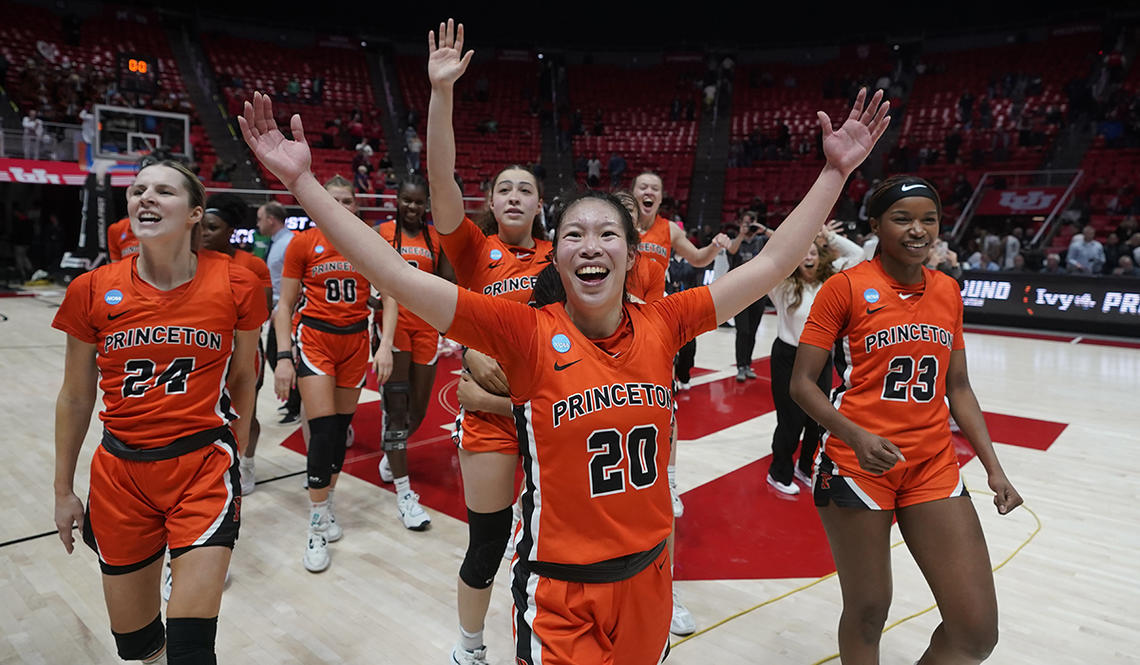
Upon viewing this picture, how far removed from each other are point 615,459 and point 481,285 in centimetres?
138

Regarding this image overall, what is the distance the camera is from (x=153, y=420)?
2.16 metres

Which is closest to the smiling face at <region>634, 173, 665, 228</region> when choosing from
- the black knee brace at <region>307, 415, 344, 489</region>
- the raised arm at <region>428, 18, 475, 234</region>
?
the raised arm at <region>428, 18, 475, 234</region>

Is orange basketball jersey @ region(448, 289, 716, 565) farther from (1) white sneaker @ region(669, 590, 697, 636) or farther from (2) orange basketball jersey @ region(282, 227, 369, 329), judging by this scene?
(2) orange basketball jersey @ region(282, 227, 369, 329)

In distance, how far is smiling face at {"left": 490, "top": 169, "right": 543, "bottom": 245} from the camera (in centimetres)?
288

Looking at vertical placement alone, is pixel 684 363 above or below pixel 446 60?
below

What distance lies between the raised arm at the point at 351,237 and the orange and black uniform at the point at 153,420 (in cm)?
88

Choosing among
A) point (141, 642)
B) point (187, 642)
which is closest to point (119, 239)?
point (141, 642)

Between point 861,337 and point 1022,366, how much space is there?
26.7 feet

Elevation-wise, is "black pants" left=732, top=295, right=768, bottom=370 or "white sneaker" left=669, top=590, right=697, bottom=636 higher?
"black pants" left=732, top=295, right=768, bottom=370

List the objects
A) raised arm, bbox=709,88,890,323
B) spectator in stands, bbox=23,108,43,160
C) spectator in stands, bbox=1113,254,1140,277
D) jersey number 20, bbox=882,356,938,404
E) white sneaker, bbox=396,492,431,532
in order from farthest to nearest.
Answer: spectator in stands, bbox=23,108,43,160 → spectator in stands, bbox=1113,254,1140,277 → white sneaker, bbox=396,492,431,532 → jersey number 20, bbox=882,356,938,404 → raised arm, bbox=709,88,890,323

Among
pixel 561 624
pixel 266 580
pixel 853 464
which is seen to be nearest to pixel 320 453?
pixel 266 580

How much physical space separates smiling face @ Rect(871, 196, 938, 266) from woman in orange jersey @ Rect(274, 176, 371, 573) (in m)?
2.69

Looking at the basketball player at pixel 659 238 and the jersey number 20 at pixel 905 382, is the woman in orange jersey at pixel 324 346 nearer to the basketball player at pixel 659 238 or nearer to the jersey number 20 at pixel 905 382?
the basketball player at pixel 659 238

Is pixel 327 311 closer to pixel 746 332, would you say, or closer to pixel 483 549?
pixel 483 549
